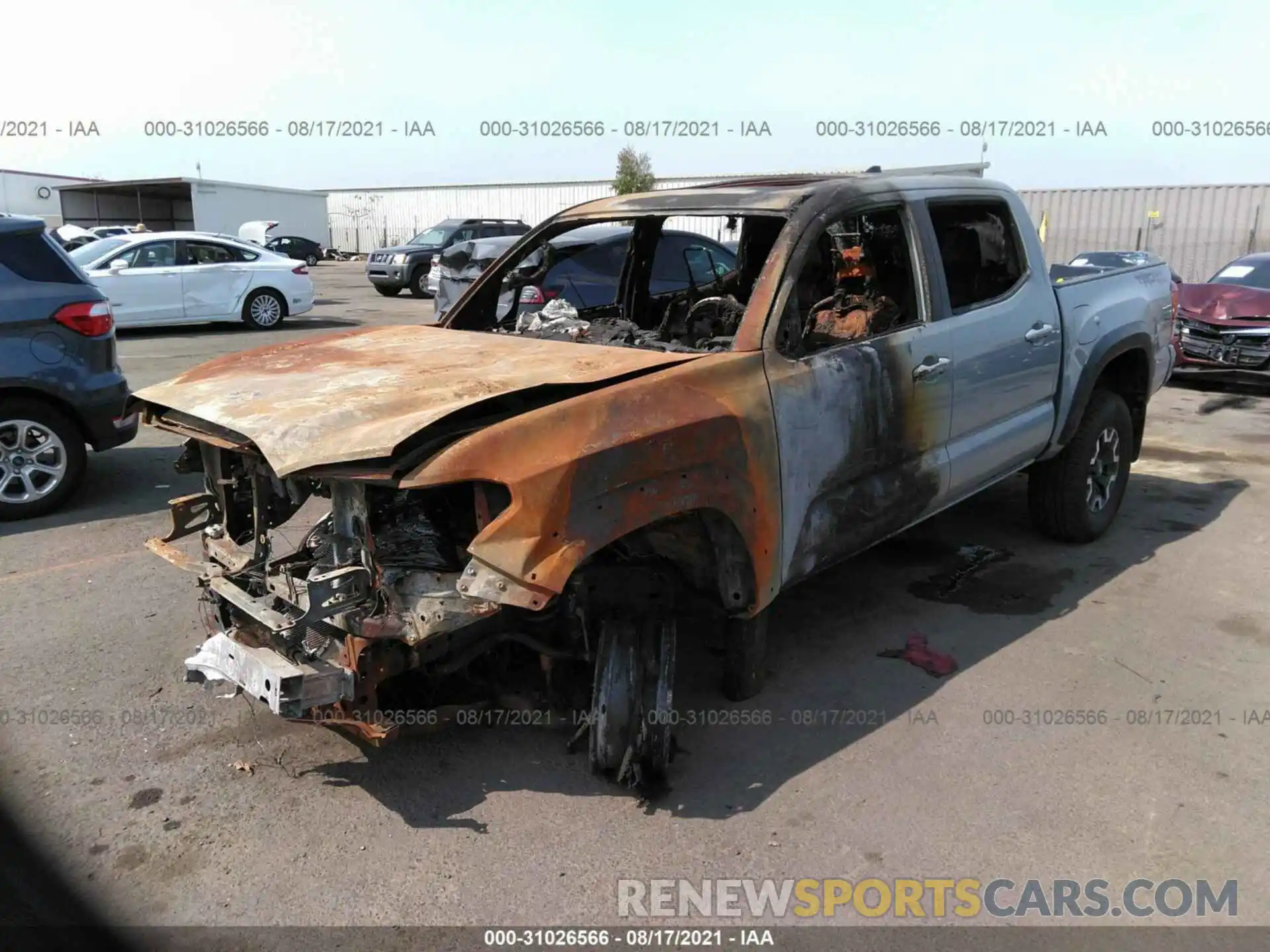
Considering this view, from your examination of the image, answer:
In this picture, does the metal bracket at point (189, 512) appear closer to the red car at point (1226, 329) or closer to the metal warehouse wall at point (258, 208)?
the red car at point (1226, 329)

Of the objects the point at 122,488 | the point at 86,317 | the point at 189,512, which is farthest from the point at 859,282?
the point at 122,488

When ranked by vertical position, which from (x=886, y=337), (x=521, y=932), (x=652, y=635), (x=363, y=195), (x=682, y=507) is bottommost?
(x=521, y=932)

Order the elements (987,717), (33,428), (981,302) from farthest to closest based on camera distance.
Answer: (33,428) → (981,302) → (987,717)

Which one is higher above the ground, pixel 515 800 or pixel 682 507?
pixel 682 507

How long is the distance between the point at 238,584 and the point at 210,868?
3.17 ft

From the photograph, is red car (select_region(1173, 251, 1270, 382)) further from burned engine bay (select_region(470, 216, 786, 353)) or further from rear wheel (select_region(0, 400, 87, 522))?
rear wheel (select_region(0, 400, 87, 522))

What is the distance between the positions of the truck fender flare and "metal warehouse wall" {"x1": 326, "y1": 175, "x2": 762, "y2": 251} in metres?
31.8

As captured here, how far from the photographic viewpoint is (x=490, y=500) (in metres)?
2.83

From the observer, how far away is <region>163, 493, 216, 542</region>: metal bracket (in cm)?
377

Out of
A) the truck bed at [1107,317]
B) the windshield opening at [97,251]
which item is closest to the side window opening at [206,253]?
the windshield opening at [97,251]

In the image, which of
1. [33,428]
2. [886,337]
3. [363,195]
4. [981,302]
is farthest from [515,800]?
[363,195]

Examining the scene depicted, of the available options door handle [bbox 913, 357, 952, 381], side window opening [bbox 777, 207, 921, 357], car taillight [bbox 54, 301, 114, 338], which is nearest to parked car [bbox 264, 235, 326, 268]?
car taillight [bbox 54, 301, 114, 338]

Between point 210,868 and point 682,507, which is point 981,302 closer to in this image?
point 682,507

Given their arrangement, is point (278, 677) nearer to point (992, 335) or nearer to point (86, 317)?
point (992, 335)
